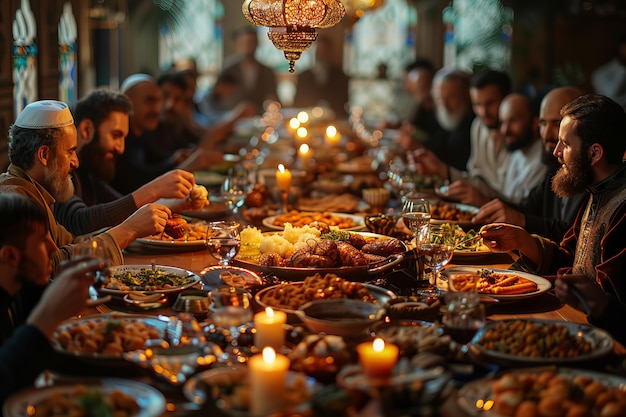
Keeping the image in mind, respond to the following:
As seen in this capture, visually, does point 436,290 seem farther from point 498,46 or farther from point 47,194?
point 498,46

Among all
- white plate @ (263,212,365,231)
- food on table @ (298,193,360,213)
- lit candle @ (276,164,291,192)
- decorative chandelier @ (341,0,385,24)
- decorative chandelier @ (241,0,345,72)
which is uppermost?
decorative chandelier @ (341,0,385,24)

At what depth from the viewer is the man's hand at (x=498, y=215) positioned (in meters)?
4.16

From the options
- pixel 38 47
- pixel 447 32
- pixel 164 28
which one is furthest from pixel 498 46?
pixel 38 47

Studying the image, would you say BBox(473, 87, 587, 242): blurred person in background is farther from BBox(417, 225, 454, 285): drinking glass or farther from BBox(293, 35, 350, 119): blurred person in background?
BBox(293, 35, 350, 119): blurred person in background

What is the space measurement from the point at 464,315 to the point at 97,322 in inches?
38.6

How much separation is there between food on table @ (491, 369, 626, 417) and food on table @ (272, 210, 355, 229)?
205 centimetres

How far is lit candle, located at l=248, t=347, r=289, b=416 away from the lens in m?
1.81

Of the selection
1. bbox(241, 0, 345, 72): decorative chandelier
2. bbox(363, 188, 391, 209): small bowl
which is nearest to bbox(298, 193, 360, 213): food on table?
bbox(363, 188, 391, 209): small bowl

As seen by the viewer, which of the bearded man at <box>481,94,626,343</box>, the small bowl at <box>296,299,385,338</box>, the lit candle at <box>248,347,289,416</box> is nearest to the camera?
the lit candle at <box>248,347,289,416</box>

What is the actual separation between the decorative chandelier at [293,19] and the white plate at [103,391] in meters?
2.04

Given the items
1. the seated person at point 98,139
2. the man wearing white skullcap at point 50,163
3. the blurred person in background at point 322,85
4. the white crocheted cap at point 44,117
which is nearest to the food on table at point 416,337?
the man wearing white skullcap at point 50,163

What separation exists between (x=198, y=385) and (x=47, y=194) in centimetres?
177

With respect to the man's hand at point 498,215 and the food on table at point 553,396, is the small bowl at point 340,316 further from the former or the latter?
the man's hand at point 498,215

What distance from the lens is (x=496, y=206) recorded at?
4.19m
